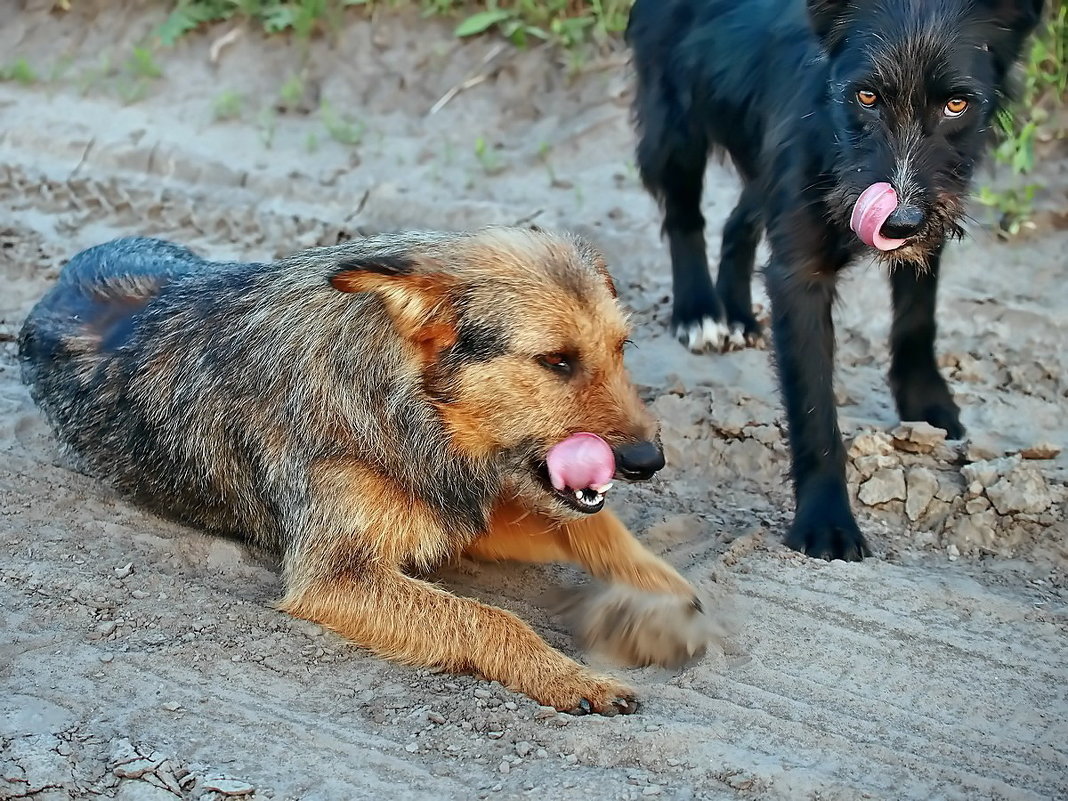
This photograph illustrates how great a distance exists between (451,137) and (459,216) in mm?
1324

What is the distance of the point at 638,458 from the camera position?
13.9 ft

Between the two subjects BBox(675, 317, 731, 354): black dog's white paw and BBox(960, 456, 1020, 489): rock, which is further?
BBox(675, 317, 731, 354): black dog's white paw

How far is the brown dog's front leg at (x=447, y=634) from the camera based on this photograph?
4109 mm

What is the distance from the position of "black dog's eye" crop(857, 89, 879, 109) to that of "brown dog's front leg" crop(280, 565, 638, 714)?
2.30m

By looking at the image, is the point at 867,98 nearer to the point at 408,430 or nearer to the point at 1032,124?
the point at 408,430

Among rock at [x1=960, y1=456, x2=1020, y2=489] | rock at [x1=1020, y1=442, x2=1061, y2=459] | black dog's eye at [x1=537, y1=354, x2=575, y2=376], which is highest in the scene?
black dog's eye at [x1=537, y1=354, x2=575, y2=376]

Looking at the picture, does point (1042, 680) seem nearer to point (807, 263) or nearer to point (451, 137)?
point (807, 263)

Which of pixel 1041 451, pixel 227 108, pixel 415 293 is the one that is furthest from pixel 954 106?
pixel 227 108

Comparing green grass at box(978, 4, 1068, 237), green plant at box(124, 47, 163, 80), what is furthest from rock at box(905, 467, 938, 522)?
green plant at box(124, 47, 163, 80)

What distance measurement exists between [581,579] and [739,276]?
117 inches

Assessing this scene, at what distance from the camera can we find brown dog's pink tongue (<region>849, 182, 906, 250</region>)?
4.66 m

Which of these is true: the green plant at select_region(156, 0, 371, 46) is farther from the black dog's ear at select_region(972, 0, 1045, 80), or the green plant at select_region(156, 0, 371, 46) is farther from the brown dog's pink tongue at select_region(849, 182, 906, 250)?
the brown dog's pink tongue at select_region(849, 182, 906, 250)

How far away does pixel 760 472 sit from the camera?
5.93m

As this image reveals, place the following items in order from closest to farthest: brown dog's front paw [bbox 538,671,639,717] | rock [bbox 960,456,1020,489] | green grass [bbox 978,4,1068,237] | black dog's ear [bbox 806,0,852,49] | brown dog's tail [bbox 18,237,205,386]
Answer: brown dog's front paw [bbox 538,671,639,717], black dog's ear [bbox 806,0,852,49], rock [bbox 960,456,1020,489], brown dog's tail [bbox 18,237,205,386], green grass [bbox 978,4,1068,237]
